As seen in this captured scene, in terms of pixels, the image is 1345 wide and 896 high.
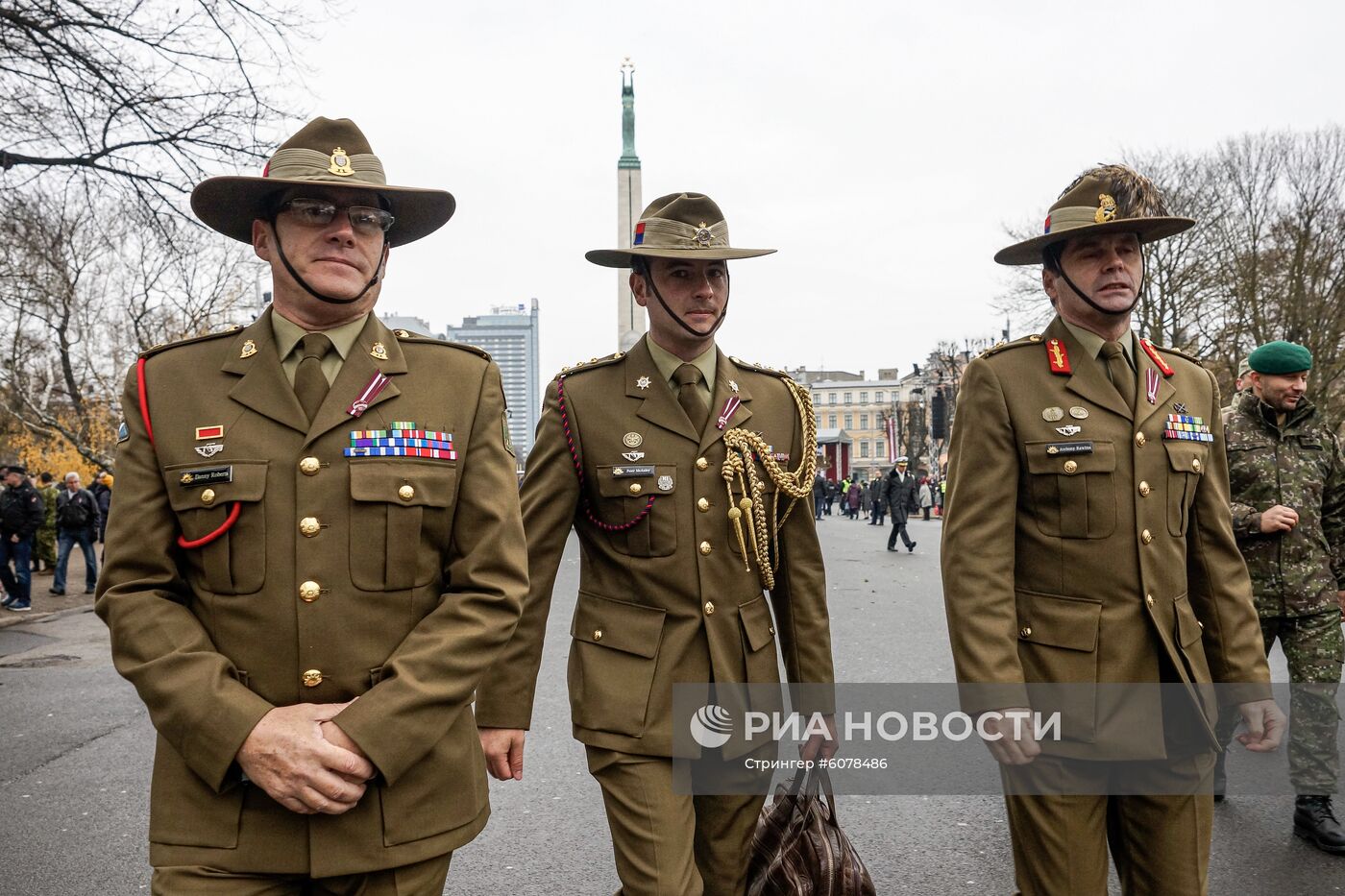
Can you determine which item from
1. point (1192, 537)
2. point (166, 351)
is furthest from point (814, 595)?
point (166, 351)

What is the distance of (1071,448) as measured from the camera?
9.85 feet

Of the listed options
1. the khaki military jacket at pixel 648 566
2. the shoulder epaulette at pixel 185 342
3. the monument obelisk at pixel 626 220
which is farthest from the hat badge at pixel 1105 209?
the monument obelisk at pixel 626 220

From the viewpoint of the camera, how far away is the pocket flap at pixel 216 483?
225 centimetres

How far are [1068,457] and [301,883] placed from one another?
223 cm

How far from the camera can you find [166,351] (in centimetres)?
247

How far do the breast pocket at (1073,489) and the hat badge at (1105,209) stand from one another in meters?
0.64

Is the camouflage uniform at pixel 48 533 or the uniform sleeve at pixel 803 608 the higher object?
the uniform sleeve at pixel 803 608

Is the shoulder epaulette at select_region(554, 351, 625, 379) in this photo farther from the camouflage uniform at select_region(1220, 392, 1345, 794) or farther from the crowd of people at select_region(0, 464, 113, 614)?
the crowd of people at select_region(0, 464, 113, 614)

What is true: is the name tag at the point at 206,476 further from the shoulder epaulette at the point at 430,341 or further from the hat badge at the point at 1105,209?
the hat badge at the point at 1105,209

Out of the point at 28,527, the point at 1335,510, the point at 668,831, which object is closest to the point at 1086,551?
the point at 668,831

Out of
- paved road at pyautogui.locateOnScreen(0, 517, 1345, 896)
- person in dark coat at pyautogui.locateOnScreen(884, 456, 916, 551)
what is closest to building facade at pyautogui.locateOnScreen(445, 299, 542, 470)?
person in dark coat at pyautogui.locateOnScreen(884, 456, 916, 551)

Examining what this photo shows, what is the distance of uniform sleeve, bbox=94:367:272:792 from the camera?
2.10m

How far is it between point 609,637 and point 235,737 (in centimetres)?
126

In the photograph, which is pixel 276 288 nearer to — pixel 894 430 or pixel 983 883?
pixel 983 883
